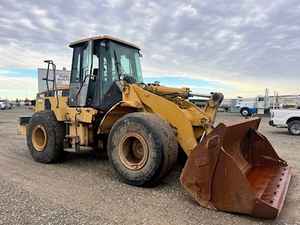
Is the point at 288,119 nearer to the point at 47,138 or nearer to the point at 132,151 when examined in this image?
the point at 132,151

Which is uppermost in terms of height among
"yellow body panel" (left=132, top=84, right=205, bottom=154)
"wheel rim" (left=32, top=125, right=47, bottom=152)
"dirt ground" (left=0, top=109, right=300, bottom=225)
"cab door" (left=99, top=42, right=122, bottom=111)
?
"cab door" (left=99, top=42, right=122, bottom=111)

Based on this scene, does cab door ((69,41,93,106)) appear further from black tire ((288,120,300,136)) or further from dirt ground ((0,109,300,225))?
black tire ((288,120,300,136))

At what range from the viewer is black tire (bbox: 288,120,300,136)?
52.0 ft

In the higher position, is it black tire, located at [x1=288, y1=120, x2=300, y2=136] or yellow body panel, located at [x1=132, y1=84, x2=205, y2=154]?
yellow body panel, located at [x1=132, y1=84, x2=205, y2=154]

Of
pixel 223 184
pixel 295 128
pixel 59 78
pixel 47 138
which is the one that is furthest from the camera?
Answer: pixel 295 128

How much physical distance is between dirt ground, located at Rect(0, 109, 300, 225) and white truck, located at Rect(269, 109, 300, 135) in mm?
9820

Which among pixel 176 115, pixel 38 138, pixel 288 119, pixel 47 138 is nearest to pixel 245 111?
pixel 288 119

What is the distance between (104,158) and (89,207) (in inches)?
136

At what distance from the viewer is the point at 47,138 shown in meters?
7.12

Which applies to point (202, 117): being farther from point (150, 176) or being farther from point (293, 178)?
point (293, 178)

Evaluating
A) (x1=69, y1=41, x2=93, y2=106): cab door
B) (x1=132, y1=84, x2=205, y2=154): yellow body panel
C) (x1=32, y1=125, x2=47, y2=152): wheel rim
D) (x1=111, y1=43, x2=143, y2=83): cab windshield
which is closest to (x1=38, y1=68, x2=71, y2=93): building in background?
(x1=69, y1=41, x2=93, y2=106): cab door

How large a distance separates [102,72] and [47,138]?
1.86 meters

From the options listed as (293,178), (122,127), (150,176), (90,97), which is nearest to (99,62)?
(90,97)

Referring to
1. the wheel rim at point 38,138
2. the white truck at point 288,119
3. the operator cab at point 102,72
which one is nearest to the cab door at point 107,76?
the operator cab at point 102,72
